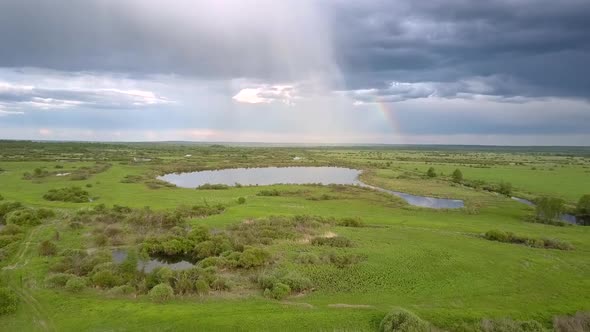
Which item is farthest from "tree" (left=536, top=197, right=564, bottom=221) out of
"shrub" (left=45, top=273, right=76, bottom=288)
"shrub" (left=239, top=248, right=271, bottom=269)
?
"shrub" (left=45, top=273, right=76, bottom=288)

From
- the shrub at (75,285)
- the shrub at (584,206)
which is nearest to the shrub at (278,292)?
the shrub at (75,285)

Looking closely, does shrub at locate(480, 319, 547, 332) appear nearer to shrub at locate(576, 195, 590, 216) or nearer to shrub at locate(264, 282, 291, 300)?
shrub at locate(264, 282, 291, 300)

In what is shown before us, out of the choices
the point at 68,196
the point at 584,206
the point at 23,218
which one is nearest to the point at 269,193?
the point at 68,196

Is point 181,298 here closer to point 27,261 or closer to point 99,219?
point 27,261

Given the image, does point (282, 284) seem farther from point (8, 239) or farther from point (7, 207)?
point (7, 207)

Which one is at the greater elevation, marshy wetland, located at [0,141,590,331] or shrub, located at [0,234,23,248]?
shrub, located at [0,234,23,248]

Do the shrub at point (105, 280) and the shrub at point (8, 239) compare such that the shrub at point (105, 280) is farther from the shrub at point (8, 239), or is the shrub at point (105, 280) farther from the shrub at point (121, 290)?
the shrub at point (8, 239)
